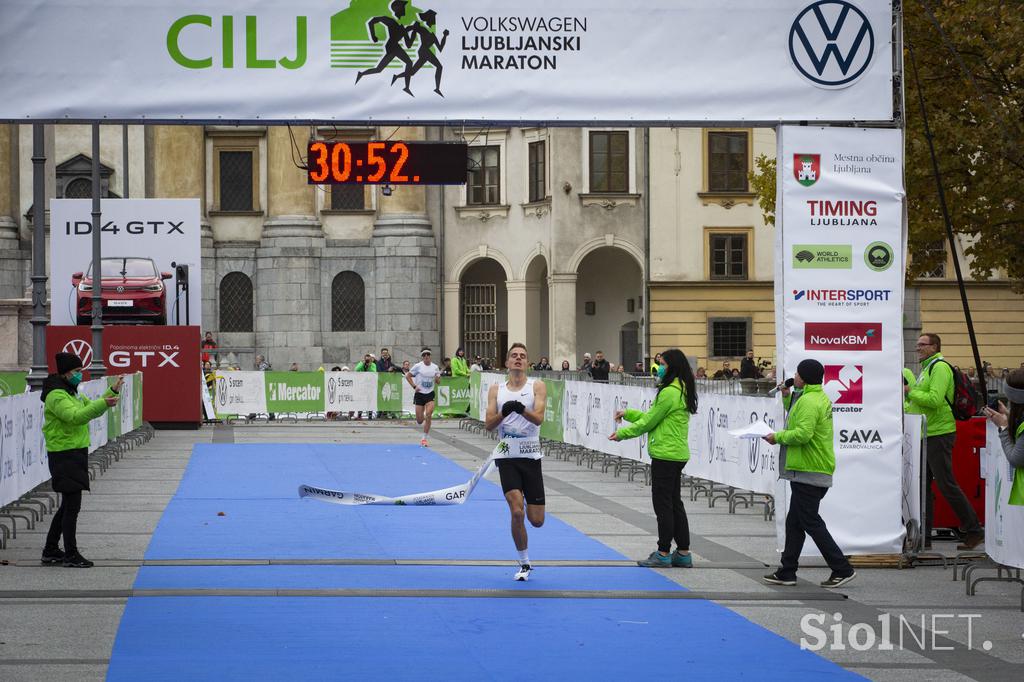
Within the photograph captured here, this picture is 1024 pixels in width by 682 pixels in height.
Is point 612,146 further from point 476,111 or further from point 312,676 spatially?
point 312,676

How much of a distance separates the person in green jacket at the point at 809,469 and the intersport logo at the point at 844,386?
4.45 feet

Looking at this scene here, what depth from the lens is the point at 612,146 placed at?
55406 mm

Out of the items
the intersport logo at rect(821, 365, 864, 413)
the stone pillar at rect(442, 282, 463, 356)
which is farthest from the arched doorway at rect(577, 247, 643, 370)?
the intersport logo at rect(821, 365, 864, 413)

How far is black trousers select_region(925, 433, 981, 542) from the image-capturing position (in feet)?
49.6

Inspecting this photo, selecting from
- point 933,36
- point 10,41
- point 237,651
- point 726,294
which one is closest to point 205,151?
point 726,294

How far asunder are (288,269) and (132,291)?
56.8 feet

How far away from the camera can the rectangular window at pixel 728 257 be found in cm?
5516

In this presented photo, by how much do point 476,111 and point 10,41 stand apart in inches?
159

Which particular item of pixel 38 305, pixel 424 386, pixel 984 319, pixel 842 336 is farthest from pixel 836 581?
pixel 984 319

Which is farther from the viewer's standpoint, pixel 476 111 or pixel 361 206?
pixel 361 206

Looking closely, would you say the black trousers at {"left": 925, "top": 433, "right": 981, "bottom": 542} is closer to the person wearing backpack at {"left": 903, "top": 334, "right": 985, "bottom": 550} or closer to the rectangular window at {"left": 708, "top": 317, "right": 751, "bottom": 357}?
the person wearing backpack at {"left": 903, "top": 334, "right": 985, "bottom": 550}

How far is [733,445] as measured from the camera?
63.9ft

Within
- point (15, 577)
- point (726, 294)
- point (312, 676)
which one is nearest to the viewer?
point (312, 676)

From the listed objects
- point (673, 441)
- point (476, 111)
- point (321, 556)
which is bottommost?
point (321, 556)
